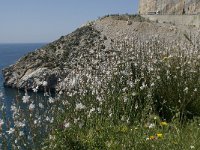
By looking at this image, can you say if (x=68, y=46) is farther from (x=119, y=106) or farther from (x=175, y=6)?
(x=119, y=106)

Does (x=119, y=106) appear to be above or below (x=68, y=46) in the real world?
above

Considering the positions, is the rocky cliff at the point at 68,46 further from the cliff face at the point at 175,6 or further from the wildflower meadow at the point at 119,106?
the wildflower meadow at the point at 119,106

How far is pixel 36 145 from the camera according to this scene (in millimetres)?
5496

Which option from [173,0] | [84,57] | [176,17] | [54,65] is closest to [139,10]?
[173,0]

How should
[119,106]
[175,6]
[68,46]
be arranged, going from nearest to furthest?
1. [119,106]
2. [68,46]
3. [175,6]

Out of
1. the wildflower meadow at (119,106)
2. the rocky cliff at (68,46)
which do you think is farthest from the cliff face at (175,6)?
the wildflower meadow at (119,106)

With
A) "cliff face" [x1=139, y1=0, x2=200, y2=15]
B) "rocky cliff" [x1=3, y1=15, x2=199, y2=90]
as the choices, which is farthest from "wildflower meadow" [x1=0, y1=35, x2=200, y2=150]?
"cliff face" [x1=139, y1=0, x2=200, y2=15]

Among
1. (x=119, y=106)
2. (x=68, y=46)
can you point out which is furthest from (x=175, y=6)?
(x=119, y=106)

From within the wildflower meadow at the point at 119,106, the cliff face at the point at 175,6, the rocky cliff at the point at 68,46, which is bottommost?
the rocky cliff at the point at 68,46

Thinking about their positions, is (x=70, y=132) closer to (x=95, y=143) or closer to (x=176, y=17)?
(x=95, y=143)

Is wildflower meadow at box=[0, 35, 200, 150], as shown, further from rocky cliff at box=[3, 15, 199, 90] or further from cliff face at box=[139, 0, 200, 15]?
cliff face at box=[139, 0, 200, 15]

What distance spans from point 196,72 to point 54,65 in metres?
36.1

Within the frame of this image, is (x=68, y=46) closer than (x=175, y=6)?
Yes

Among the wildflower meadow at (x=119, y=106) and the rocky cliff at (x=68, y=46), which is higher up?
the wildflower meadow at (x=119, y=106)
